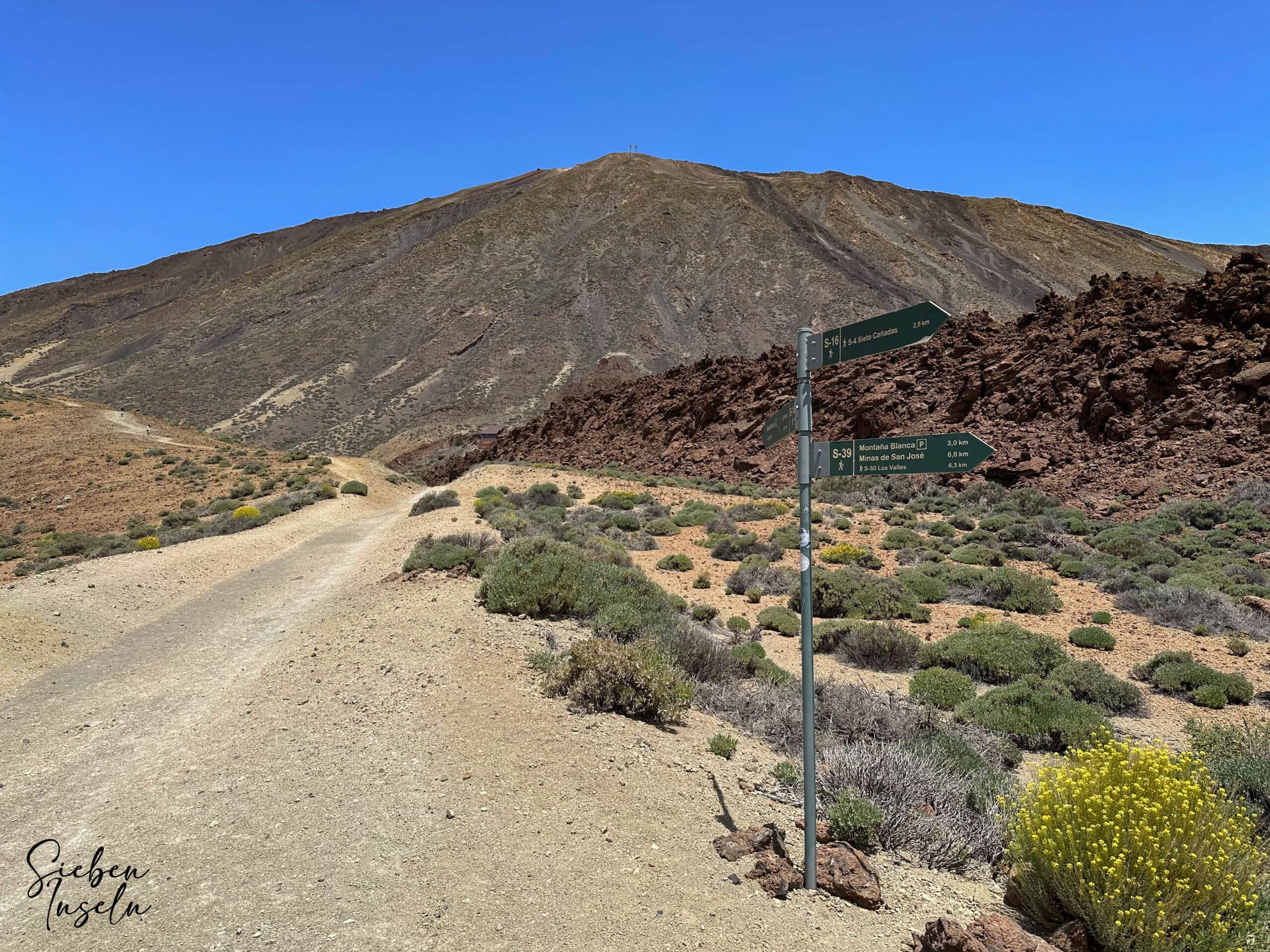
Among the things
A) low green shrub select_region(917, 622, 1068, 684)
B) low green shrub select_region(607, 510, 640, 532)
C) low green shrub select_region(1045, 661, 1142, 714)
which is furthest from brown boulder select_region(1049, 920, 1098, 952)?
low green shrub select_region(607, 510, 640, 532)

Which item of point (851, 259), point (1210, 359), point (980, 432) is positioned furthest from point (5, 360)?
point (1210, 359)

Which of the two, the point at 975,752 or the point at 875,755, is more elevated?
the point at 875,755

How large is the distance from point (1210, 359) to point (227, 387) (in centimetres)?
6546

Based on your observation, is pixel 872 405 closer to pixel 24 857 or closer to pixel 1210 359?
pixel 1210 359

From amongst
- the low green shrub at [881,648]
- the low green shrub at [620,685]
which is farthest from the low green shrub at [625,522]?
the low green shrub at [620,685]

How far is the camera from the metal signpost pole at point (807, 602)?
3.79 m

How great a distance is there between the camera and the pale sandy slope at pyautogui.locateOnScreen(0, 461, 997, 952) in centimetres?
359

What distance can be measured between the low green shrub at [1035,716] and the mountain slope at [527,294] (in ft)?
154

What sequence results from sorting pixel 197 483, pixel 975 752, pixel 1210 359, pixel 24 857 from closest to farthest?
1. pixel 24 857
2. pixel 975 752
3. pixel 1210 359
4. pixel 197 483

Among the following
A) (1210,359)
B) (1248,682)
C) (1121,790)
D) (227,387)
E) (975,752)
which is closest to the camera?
(1121,790)

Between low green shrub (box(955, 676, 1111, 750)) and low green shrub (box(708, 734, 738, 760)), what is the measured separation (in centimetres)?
304

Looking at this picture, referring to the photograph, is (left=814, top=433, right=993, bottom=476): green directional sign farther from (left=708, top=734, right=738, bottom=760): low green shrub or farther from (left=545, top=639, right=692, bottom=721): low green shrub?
(left=545, top=639, right=692, bottom=721): low green shrub

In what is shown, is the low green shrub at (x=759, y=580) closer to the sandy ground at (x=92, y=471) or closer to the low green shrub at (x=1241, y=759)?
the low green shrub at (x=1241, y=759)

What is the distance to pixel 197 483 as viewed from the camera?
24891mm
